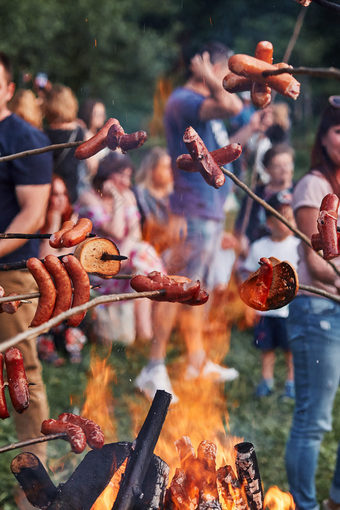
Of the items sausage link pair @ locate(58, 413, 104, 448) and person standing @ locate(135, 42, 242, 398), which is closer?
sausage link pair @ locate(58, 413, 104, 448)

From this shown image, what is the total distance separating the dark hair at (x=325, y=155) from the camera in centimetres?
288

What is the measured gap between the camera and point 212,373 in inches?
197

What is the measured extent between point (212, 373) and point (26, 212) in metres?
2.44

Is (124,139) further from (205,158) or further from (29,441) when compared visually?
(29,441)

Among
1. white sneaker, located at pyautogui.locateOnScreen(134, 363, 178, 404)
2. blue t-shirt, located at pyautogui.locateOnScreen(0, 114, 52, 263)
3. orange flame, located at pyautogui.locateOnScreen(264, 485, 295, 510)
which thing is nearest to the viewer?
orange flame, located at pyautogui.locateOnScreen(264, 485, 295, 510)

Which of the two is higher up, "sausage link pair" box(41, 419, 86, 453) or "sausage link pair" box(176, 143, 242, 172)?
"sausage link pair" box(176, 143, 242, 172)

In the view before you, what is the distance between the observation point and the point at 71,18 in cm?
1812

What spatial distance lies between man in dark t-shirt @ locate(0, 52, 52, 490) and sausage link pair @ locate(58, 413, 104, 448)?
1056mm

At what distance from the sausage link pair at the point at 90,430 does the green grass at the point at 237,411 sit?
4.56 feet

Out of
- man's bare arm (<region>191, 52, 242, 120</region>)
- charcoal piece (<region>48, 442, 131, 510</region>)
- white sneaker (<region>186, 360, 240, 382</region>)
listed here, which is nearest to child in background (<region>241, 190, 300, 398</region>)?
white sneaker (<region>186, 360, 240, 382</region>)

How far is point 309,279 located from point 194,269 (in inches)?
75.8

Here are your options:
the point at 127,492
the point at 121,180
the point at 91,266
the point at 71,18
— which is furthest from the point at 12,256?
the point at 71,18

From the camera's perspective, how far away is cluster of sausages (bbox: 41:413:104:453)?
200 centimetres

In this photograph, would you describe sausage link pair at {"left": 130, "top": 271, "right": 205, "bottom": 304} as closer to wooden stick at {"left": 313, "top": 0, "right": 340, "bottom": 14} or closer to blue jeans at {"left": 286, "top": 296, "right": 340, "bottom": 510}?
wooden stick at {"left": 313, "top": 0, "right": 340, "bottom": 14}
